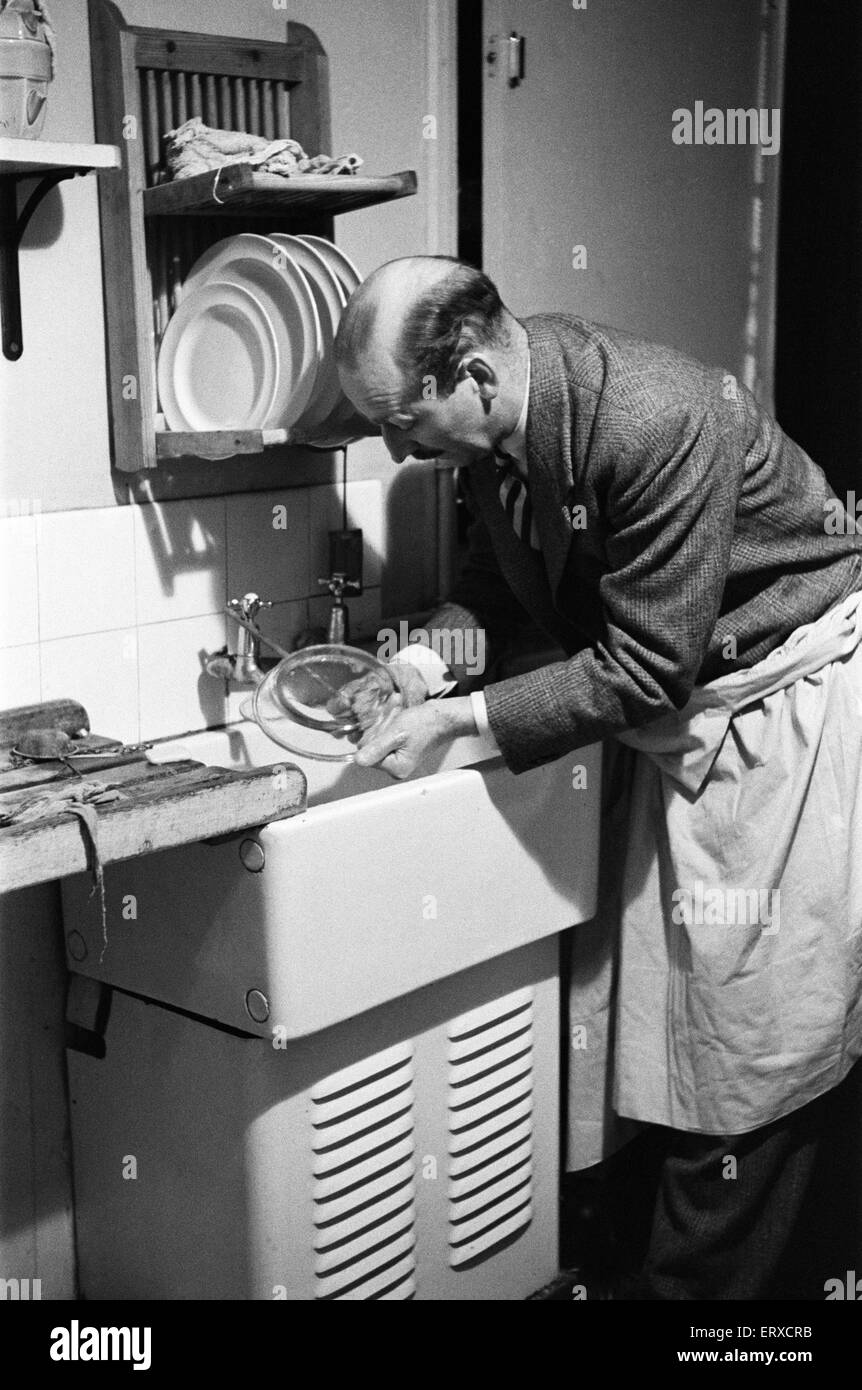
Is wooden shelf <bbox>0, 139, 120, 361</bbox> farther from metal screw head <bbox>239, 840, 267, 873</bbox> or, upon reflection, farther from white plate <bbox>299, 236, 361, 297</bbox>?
metal screw head <bbox>239, 840, 267, 873</bbox>

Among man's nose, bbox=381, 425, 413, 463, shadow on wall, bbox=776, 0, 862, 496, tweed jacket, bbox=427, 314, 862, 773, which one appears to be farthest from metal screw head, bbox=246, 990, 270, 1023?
shadow on wall, bbox=776, 0, 862, 496

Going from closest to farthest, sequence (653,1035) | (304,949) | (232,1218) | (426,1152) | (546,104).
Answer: (304,949)
(232,1218)
(426,1152)
(653,1035)
(546,104)

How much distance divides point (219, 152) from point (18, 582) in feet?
1.73

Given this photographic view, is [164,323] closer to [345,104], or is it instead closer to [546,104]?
[345,104]

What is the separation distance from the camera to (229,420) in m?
1.83

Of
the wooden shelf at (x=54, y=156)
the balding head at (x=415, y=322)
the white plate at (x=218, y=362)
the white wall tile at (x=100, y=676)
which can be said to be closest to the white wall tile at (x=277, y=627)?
the white wall tile at (x=100, y=676)

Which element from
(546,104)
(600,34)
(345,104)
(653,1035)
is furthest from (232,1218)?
(600,34)

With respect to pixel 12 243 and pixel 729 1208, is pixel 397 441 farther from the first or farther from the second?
pixel 729 1208

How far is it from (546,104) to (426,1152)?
145cm

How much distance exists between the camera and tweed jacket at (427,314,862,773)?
1.59 metres

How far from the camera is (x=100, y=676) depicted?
180 centimetres

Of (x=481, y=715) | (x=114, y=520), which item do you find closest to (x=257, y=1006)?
(x=481, y=715)

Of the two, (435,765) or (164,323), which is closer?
(164,323)
